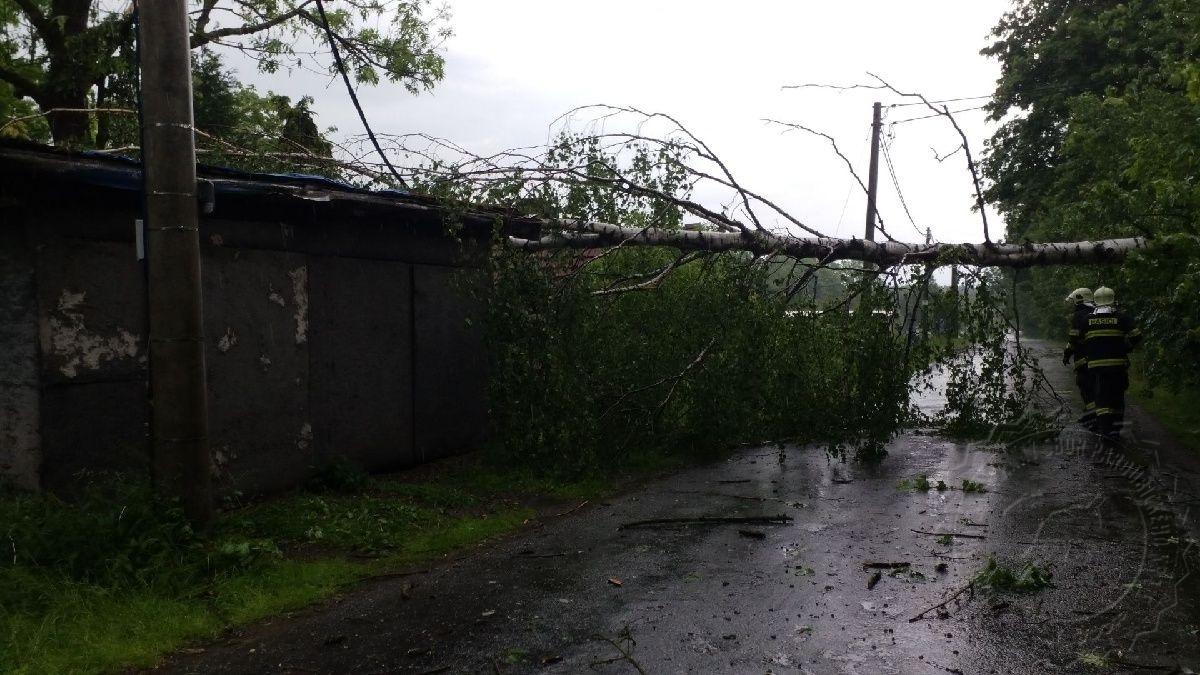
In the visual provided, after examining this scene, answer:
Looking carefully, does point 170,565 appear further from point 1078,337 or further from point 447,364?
point 1078,337

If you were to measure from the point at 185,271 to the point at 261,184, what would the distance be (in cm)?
179

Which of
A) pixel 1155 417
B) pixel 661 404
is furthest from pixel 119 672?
pixel 1155 417

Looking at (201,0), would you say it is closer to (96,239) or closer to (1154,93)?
(96,239)

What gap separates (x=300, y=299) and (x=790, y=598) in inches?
193

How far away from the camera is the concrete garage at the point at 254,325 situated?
5.48 m

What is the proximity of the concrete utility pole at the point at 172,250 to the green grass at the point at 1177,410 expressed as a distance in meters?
10.1

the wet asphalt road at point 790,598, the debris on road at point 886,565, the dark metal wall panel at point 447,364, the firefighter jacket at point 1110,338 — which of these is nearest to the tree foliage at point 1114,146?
the firefighter jacket at point 1110,338

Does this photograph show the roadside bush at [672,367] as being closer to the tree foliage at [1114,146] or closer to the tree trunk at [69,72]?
the tree foliage at [1114,146]

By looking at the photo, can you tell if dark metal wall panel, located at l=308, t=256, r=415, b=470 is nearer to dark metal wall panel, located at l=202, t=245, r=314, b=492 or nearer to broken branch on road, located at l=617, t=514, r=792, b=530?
dark metal wall panel, located at l=202, t=245, r=314, b=492

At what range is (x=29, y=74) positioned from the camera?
54.3ft

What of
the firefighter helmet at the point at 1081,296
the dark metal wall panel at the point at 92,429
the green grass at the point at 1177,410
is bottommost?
the green grass at the point at 1177,410

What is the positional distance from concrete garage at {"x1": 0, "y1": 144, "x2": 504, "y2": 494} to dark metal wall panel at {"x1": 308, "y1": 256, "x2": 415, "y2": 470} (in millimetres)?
15

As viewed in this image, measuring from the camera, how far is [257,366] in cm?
700

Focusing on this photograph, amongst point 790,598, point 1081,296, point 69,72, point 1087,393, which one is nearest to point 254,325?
point 790,598
